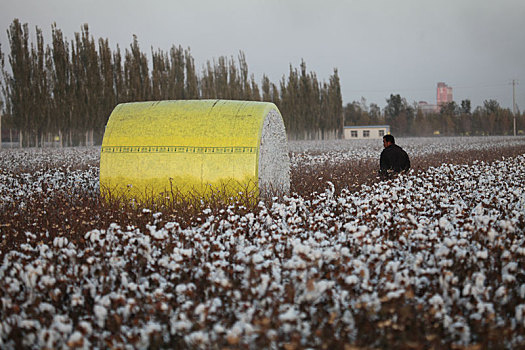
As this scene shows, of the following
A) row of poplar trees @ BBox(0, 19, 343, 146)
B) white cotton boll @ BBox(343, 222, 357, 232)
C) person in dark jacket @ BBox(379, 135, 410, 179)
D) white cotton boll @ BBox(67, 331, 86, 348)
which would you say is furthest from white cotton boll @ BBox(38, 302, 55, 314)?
row of poplar trees @ BBox(0, 19, 343, 146)

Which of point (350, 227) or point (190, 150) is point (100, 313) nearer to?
point (350, 227)

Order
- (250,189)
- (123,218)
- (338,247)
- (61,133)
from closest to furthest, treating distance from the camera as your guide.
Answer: (338,247), (123,218), (250,189), (61,133)

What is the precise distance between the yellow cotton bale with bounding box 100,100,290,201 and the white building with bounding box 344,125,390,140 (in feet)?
166

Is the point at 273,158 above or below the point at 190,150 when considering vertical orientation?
below

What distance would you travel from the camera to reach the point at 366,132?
57.5 meters

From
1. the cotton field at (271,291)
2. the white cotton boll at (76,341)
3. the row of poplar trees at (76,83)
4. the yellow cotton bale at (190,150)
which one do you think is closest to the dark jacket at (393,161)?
the yellow cotton bale at (190,150)

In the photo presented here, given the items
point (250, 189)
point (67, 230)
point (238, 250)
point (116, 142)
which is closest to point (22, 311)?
point (238, 250)

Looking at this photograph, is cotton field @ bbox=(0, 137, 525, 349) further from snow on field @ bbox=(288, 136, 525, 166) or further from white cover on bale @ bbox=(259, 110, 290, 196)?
snow on field @ bbox=(288, 136, 525, 166)

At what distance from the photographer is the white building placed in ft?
187

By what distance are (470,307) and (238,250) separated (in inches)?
84.6

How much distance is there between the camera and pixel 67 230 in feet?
18.1

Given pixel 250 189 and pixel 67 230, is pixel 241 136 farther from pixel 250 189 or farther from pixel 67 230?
pixel 67 230

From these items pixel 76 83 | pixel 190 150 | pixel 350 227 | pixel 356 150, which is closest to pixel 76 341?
pixel 350 227

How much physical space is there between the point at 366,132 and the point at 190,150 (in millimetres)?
52656
